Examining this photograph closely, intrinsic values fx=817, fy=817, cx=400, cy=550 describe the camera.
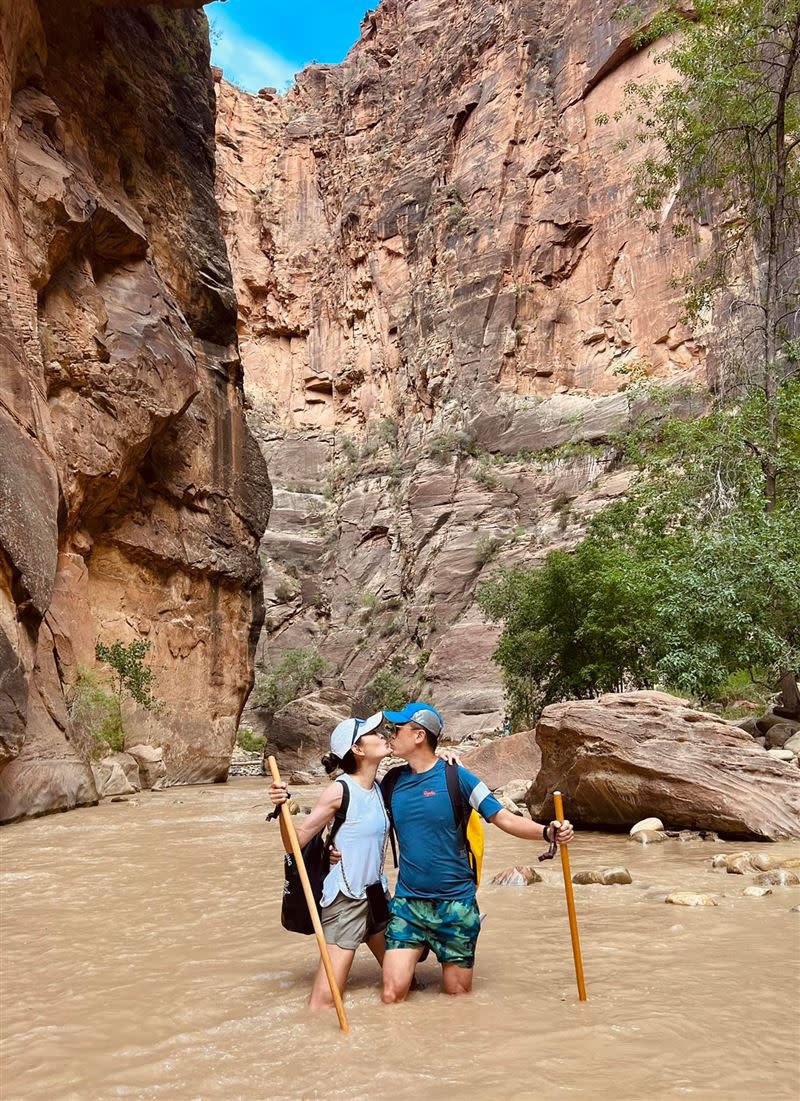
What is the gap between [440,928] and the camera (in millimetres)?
3600

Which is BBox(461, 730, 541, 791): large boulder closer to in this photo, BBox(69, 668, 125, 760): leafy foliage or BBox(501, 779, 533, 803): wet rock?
BBox(501, 779, 533, 803): wet rock

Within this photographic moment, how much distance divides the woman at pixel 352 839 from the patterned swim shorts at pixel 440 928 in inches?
7.5

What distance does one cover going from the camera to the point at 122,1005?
3600 mm

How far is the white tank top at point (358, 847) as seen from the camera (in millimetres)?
3725

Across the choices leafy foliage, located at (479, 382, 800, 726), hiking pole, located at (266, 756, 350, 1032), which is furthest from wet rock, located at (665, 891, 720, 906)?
leafy foliage, located at (479, 382, 800, 726)

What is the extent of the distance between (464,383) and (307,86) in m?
43.3

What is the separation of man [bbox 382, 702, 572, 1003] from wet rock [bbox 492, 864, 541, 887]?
9.26 ft

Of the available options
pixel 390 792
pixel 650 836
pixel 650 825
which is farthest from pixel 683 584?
pixel 390 792

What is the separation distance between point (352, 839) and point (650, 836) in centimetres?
491

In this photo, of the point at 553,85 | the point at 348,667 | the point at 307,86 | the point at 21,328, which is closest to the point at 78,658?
the point at 21,328

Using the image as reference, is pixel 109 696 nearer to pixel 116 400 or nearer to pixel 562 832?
pixel 116 400

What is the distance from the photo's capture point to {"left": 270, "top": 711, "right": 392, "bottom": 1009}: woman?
12.0ft

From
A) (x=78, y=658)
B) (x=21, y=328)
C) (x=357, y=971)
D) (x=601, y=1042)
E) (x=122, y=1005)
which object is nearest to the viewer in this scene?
(x=601, y=1042)

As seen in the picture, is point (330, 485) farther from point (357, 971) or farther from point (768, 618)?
point (357, 971)
